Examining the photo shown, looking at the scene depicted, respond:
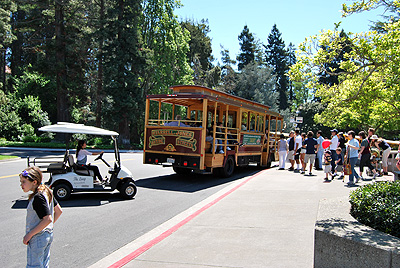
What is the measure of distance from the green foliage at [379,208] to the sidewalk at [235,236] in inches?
37.4

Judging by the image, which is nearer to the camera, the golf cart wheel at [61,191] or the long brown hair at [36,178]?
the long brown hair at [36,178]

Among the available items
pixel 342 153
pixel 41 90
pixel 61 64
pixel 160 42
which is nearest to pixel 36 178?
pixel 342 153

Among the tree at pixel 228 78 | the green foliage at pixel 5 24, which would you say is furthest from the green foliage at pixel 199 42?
the green foliage at pixel 5 24

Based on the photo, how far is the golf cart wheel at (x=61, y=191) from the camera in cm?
859

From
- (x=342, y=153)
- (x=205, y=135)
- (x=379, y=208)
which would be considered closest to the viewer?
(x=379, y=208)

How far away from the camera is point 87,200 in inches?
355

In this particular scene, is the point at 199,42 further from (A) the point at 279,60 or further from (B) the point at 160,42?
→ (A) the point at 279,60

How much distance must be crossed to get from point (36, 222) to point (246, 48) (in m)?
69.0

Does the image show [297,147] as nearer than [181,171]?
No

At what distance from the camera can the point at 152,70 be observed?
35250 millimetres

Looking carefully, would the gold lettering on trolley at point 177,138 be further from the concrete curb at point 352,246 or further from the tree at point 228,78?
the tree at point 228,78

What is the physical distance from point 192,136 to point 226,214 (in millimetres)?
4521

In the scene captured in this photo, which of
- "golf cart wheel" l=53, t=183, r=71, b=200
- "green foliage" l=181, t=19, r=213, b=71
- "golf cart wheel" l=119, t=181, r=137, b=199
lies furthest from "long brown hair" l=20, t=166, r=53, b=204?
"green foliage" l=181, t=19, r=213, b=71

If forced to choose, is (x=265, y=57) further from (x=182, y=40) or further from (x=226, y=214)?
(x=226, y=214)
